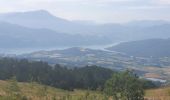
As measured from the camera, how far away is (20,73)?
123625 millimetres

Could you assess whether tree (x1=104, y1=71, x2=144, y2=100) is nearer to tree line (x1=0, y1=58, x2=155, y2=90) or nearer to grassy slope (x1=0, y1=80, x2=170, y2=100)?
grassy slope (x1=0, y1=80, x2=170, y2=100)

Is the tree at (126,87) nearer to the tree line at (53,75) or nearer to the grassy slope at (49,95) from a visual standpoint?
the grassy slope at (49,95)

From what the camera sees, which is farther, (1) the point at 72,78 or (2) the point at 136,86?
(1) the point at 72,78

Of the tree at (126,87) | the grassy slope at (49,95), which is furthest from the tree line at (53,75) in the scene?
the tree at (126,87)

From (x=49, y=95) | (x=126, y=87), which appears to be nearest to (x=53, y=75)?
(x=49, y=95)

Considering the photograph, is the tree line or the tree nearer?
the tree

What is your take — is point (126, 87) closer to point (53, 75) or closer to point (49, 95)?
point (49, 95)

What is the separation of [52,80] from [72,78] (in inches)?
237

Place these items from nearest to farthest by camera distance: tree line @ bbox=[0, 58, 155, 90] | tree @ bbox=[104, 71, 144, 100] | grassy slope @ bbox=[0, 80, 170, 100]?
grassy slope @ bbox=[0, 80, 170, 100] → tree @ bbox=[104, 71, 144, 100] → tree line @ bbox=[0, 58, 155, 90]

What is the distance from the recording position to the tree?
61.8 meters

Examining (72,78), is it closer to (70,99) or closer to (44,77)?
(44,77)

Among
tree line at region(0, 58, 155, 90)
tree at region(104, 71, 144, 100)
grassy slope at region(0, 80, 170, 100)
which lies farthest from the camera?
tree line at region(0, 58, 155, 90)

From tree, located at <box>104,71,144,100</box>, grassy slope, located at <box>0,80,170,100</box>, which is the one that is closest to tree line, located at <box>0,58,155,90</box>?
grassy slope, located at <box>0,80,170,100</box>

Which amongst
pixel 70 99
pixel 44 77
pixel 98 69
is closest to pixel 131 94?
pixel 70 99
